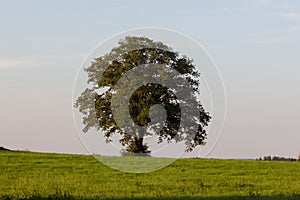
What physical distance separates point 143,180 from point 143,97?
61.3ft

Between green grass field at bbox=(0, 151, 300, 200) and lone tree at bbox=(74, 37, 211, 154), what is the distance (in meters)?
4.78

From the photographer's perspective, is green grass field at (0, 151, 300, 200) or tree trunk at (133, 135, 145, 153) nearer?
green grass field at (0, 151, 300, 200)

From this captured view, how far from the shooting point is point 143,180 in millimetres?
29781

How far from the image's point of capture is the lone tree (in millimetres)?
48531

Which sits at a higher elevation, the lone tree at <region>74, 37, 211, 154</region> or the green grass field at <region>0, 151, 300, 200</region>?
the lone tree at <region>74, 37, 211, 154</region>

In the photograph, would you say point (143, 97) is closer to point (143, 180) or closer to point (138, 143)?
point (138, 143)

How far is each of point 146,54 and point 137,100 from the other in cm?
697

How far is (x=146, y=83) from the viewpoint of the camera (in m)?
49.6

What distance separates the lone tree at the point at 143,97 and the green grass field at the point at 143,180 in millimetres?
4778

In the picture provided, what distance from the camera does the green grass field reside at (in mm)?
22375

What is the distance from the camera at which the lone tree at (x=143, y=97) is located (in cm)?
4853

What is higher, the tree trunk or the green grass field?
the tree trunk

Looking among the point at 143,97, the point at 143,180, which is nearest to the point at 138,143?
the point at 143,97

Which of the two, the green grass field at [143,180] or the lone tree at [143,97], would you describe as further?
the lone tree at [143,97]
